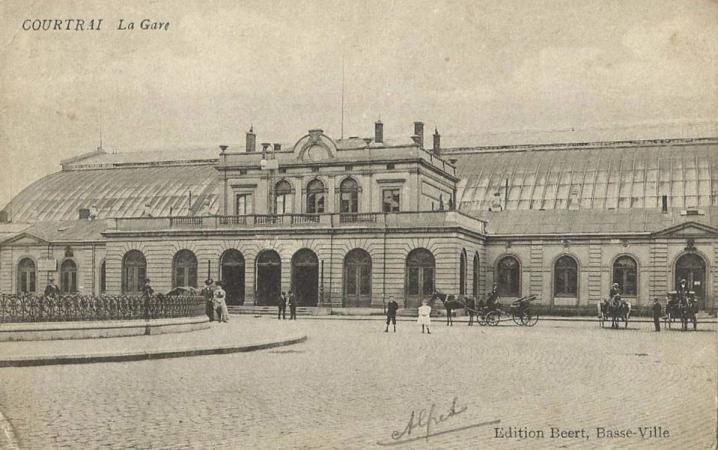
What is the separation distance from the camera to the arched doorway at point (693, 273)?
2069 inches

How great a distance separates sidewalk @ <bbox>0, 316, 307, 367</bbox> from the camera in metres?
21.6

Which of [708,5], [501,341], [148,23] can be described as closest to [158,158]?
[501,341]

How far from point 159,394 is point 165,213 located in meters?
52.8

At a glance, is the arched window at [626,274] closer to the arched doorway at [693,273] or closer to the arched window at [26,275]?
the arched doorway at [693,273]

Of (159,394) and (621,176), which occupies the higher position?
(621,176)

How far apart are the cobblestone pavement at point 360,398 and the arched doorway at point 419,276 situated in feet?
84.8

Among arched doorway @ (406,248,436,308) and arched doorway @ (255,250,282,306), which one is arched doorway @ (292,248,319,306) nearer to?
arched doorway @ (255,250,282,306)

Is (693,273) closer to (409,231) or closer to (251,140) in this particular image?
(409,231)

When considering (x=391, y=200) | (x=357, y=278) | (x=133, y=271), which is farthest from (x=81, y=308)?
(x=133, y=271)

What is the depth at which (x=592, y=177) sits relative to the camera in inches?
2500

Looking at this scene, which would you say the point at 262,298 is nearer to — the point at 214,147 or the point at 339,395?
the point at 214,147

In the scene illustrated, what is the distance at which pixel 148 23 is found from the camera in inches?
711
